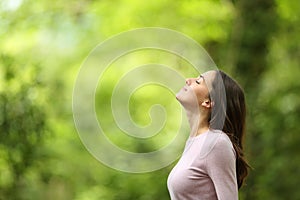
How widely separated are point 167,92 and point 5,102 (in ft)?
5.50

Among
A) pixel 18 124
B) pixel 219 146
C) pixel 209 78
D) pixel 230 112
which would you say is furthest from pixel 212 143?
pixel 18 124

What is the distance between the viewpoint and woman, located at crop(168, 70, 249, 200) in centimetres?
221

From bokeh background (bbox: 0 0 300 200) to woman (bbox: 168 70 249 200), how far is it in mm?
3612

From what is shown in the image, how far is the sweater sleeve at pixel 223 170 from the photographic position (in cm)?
219

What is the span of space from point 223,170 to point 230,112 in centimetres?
21

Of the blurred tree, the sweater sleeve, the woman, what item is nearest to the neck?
the woman

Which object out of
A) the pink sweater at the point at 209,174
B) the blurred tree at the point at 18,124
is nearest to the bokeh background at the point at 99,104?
the blurred tree at the point at 18,124

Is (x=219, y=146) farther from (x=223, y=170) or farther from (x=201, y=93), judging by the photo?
(x=201, y=93)

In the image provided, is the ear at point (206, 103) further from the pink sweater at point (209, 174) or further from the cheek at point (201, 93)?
the pink sweater at point (209, 174)

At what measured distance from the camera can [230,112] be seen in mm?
2316

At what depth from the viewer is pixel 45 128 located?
610cm

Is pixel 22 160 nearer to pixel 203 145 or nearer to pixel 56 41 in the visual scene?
pixel 56 41

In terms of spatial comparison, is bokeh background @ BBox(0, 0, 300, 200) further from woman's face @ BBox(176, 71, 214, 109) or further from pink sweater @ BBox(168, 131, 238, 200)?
pink sweater @ BBox(168, 131, 238, 200)

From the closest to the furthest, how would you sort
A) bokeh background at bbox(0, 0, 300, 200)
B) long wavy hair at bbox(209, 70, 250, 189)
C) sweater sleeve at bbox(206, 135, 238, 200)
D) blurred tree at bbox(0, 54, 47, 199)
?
sweater sleeve at bbox(206, 135, 238, 200), long wavy hair at bbox(209, 70, 250, 189), blurred tree at bbox(0, 54, 47, 199), bokeh background at bbox(0, 0, 300, 200)
